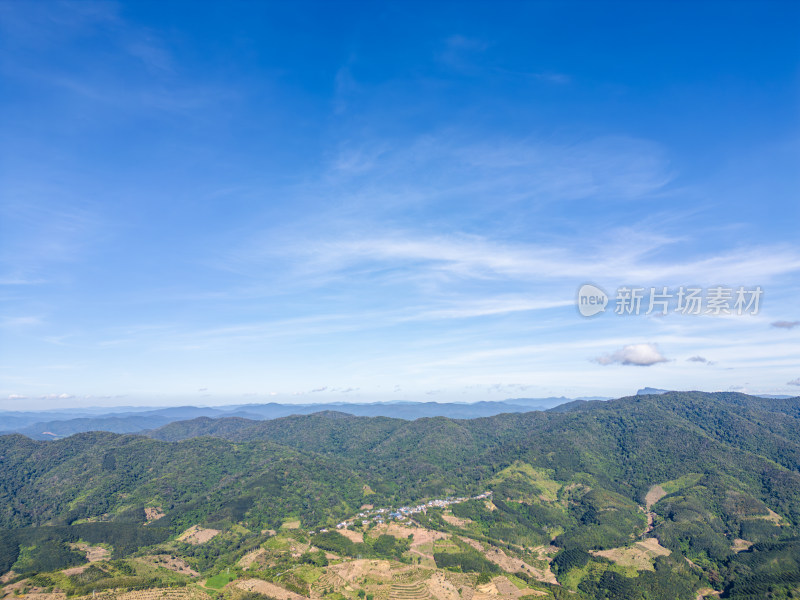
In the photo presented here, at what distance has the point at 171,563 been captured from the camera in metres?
153

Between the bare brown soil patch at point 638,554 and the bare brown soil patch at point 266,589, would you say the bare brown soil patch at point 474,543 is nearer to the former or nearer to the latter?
the bare brown soil patch at point 638,554

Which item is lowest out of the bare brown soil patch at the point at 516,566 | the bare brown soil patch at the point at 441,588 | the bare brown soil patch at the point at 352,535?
the bare brown soil patch at the point at 516,566

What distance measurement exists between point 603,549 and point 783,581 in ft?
174

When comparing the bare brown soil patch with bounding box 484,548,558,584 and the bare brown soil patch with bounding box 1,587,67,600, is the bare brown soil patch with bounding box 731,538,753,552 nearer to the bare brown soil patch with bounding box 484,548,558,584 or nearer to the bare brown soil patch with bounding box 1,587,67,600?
the bare brown soil patch with bounding box 484,548,558,584

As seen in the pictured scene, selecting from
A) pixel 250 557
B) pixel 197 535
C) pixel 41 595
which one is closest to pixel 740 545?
pixel 250 557

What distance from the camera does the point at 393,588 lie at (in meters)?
121

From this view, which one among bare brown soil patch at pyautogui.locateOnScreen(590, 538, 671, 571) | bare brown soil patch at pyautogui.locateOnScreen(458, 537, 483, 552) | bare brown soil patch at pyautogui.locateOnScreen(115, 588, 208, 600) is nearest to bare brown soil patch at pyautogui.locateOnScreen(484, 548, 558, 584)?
bare brown soil patch at pyautogui.locateOnScreen(458, 537, 483, 552)

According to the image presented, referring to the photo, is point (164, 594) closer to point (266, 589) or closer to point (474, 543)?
point (266, 589)

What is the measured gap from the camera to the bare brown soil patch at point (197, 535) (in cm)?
Result: 17725

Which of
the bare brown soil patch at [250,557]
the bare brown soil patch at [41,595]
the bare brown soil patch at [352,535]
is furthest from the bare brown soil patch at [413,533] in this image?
the bare brown soil patch at [41,595]

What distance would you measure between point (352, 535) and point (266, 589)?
6253 centimetres

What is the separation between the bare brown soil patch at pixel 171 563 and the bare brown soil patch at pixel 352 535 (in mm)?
53367

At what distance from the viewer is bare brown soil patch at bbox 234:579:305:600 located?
11444 centimetres

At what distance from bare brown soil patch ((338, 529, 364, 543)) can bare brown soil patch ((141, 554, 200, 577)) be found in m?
53.4
